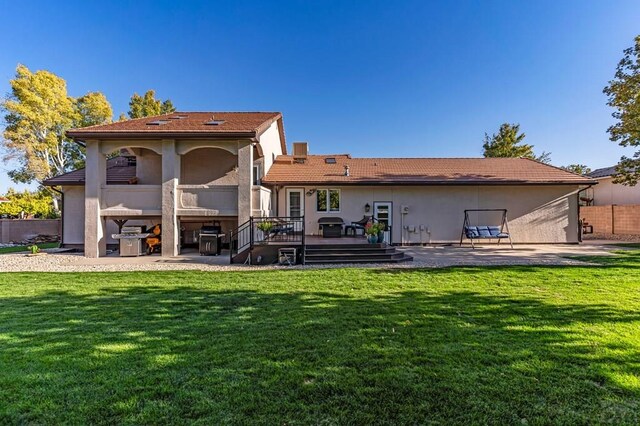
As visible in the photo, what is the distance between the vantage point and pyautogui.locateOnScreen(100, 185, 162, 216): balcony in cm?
1184

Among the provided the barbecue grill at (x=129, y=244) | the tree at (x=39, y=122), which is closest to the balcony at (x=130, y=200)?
the barbecue grill at (x=129, y=244)

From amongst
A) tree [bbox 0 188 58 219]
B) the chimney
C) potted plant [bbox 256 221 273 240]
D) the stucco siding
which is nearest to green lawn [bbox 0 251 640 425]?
potted plant [bbox 256 221 273 240]

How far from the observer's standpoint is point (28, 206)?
20.8 m

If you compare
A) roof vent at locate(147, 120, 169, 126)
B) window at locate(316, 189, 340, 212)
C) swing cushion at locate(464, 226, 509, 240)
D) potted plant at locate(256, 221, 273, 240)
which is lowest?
swing cushion at locate(464, 226, 509, 240)

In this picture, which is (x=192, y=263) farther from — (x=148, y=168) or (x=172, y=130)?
(x=148, y=168)

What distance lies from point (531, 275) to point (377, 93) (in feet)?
49.9

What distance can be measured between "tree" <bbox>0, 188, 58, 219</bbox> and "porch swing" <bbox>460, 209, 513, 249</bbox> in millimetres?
27625

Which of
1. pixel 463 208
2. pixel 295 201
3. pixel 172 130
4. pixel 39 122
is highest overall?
pixel 39 122

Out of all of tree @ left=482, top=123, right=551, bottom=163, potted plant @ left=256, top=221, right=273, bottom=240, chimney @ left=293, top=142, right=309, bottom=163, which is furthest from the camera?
tree @ left=482, top=123, right=551, bottom=163

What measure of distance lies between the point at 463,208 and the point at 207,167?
490 inches

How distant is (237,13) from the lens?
47.1 feet

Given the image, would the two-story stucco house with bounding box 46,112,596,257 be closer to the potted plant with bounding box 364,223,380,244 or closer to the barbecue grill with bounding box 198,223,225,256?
the barbecue grill with bounding box 198,223,225,256

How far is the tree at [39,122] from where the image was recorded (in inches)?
829

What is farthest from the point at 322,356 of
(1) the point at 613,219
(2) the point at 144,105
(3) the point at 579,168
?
(3) the point at 579,168
